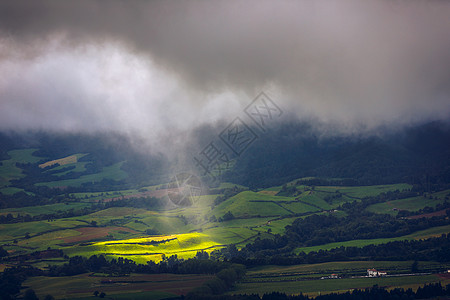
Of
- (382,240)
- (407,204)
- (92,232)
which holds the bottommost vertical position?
(382,240)

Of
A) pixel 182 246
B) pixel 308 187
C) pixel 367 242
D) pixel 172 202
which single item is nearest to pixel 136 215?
pixel 172 202

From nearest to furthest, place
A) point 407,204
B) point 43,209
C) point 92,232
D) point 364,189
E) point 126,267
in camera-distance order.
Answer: point 126,267
point 92,232
point 407,204
point 43,209
point 364,189

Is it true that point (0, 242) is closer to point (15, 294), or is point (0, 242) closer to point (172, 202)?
point (15, 294)

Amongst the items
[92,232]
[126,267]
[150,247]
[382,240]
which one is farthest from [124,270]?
[382,240]

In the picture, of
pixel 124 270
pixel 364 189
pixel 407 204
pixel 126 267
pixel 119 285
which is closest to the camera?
pixel 119 285

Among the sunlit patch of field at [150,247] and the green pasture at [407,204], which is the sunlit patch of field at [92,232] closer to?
the sunlit patch of field at [150,247]

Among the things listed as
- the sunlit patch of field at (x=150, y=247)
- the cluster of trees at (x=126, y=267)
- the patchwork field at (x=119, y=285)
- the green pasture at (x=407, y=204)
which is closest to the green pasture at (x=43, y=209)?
the sunlit patch of field at (x=150, y=247)

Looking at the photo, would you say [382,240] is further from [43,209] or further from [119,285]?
[43,209]

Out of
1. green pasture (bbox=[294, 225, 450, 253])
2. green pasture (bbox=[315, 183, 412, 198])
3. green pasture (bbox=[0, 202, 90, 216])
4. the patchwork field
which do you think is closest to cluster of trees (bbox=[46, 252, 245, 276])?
the patchwork field
